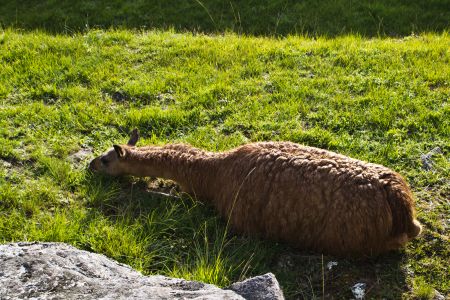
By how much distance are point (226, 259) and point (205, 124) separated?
3033 millimetres

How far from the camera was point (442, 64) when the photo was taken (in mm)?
8734

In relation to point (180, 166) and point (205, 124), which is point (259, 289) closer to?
point (180, 166)

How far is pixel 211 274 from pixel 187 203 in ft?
5.51

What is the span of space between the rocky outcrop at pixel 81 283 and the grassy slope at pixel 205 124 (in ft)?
4.51

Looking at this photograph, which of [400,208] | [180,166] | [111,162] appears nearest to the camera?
[400,208]

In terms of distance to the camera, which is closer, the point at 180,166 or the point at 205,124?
the point at 180,166

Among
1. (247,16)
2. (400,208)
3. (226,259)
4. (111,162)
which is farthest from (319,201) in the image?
(247,16)

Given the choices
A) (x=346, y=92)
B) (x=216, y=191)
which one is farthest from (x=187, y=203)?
(x=346, y=92)

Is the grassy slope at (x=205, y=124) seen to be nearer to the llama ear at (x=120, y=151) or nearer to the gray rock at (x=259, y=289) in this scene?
the llama ear at (x=120, y=151)

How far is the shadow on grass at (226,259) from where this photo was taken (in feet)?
15.9

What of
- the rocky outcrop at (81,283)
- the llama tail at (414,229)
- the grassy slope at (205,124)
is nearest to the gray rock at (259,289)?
the rocky outcrop at (81,283)

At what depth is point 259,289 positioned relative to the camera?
3.26 metres

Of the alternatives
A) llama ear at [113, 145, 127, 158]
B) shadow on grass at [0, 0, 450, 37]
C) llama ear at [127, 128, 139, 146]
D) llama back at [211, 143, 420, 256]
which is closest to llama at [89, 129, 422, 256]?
llama back at [211, 143, 420, 256]

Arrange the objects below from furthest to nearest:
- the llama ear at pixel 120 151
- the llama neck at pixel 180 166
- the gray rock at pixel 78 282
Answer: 1. the llama ear at pixel 120 151
2. the llama neck at pixel 180 166
3. the gray rock at pixel 78 282
